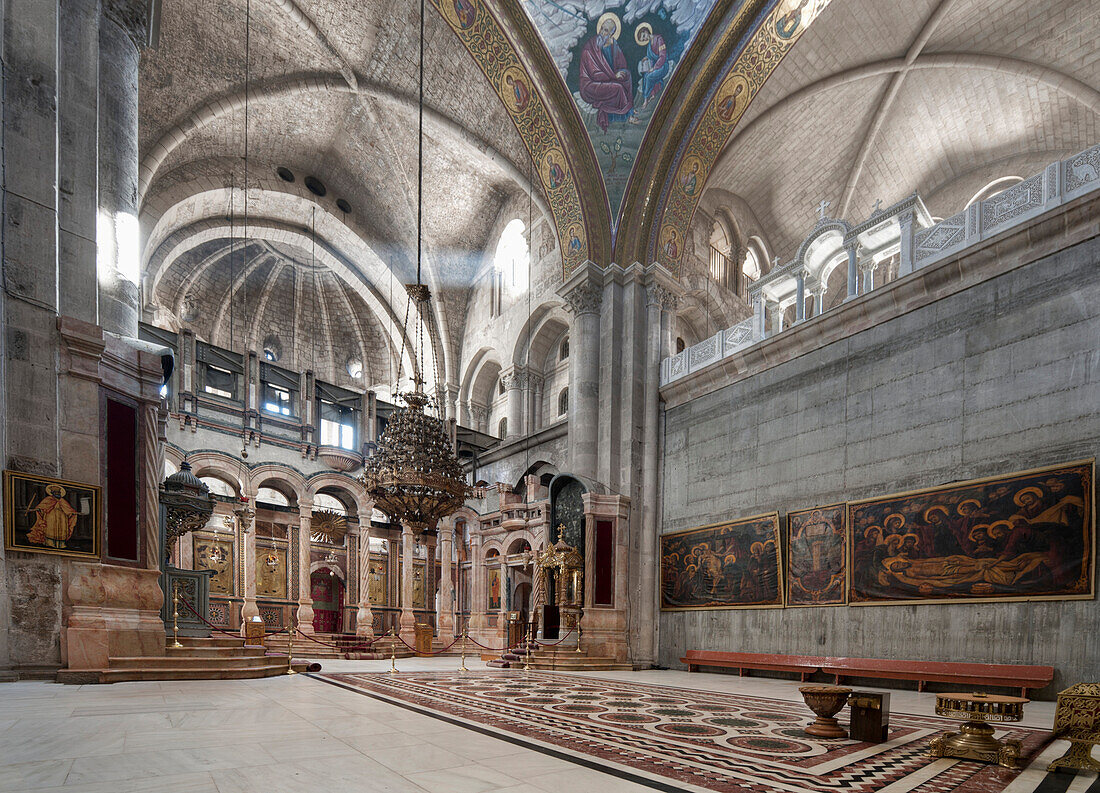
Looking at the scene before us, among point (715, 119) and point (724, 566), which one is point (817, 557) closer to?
point (724, 566)

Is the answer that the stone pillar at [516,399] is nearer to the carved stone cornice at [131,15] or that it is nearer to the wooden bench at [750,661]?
the wooden bench at [750,661]

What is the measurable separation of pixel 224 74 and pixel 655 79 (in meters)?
11.1

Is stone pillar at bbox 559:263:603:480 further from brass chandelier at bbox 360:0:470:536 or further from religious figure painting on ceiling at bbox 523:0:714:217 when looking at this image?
brass chandelier at bbox 360:0:470:536

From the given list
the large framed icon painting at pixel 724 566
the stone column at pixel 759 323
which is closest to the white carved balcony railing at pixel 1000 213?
the stone column at pixel 759 323

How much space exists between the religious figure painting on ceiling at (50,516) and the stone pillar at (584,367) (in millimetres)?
8937

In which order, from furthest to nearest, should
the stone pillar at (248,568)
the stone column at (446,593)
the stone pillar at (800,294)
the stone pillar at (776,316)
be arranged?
the stone column at (446,593), the stone pillar at (248,568), the stone pillar at (776,316), the stone pillar at (800,294)

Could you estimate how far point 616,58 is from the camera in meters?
13.5

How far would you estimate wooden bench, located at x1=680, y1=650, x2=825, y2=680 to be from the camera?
920 centimetres

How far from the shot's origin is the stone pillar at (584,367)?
13.8m

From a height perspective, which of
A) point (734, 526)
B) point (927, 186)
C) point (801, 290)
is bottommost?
point (734, 526)

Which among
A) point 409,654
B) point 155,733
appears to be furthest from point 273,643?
point 155,733

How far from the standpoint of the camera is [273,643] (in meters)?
14.4

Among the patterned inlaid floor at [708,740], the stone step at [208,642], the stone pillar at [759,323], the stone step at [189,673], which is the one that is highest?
the stone pillar at [759,323]

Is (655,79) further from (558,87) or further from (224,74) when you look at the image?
(224,74)
